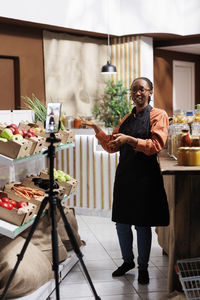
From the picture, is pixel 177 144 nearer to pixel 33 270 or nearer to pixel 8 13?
pixel 33 270

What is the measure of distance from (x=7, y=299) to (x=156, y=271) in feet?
4.61

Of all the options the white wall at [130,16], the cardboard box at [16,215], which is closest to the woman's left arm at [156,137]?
the cardboard box at [16,215]

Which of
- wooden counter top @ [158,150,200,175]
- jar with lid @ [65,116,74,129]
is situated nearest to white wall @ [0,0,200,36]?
jar with lid @ [65,116,74,129]

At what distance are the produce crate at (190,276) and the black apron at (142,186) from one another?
0.39m

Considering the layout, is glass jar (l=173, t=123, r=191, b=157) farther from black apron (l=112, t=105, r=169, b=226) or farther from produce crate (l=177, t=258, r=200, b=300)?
produce crate (l=177, t=258, r=200, b=300)

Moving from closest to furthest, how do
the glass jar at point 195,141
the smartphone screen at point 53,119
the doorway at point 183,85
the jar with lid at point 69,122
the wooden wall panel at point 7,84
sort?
the smartphone screen at point 53,119, the glass jar at point 195,141, the jar with lid at point 69,122, the wooden wall panel at point 7,84, the doorway at point 183,85

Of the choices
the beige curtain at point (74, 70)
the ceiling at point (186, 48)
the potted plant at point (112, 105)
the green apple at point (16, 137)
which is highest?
the ceiling at point (186, 48)

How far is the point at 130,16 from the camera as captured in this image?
937 cm

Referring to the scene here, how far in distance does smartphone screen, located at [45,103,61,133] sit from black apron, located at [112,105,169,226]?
98 centimetres

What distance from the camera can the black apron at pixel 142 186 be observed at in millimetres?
3490

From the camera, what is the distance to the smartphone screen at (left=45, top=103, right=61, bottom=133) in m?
2.65

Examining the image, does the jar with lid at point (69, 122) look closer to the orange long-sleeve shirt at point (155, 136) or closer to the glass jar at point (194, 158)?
the orange long-sleeve shirt at point (155, 136)

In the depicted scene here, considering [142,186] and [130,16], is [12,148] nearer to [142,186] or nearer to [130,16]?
[142,186]

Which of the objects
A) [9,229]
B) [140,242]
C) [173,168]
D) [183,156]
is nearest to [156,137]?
[183,156]
